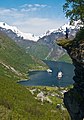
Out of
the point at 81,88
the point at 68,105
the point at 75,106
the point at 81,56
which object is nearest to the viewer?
the point at 81,56

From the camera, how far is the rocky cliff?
4398cm

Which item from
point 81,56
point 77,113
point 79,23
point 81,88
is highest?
point 79,23

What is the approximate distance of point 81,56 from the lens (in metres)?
42.8

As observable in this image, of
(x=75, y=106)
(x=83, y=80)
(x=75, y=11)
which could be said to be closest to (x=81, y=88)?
(x=83, y=80)

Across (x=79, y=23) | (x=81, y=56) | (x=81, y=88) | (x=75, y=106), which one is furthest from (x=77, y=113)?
(x=79, y=23)

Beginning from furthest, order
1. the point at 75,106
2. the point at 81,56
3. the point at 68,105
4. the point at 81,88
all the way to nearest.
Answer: the point at 68,105 → the point at 75,106 → the point at 81,88 → the point at 81,56

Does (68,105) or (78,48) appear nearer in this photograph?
(78,48)

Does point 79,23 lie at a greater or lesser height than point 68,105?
greater

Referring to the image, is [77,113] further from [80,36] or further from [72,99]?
[80,36]

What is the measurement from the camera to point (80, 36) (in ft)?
151

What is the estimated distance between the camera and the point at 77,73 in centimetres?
4750

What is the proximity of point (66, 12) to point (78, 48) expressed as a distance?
22.8 feet

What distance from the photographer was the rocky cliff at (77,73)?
4398 cm

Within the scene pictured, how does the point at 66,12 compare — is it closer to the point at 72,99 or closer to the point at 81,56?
the point at 81,56
